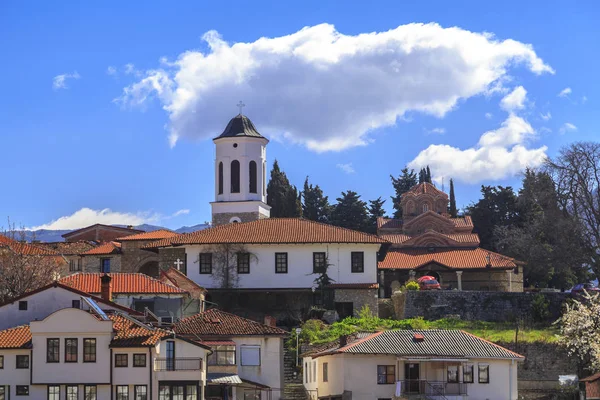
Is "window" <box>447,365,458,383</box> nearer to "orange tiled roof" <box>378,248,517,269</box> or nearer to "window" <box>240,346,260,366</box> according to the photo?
"window" <box>240,346,260,366</box>

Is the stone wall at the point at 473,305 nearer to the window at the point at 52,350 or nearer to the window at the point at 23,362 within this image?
the window at the point at 52,350

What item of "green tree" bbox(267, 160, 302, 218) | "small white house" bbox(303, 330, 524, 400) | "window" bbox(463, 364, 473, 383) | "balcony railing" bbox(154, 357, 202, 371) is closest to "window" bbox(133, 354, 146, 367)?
"balcony railing" bbox(154, 357, 202, 371)

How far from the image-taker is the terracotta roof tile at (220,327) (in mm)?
48594

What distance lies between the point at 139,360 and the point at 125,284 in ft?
37.2

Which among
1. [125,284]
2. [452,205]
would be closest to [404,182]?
[452,205]

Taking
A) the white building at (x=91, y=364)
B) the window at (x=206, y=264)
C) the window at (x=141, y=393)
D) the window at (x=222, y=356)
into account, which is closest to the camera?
the window at (x=141, y=393)

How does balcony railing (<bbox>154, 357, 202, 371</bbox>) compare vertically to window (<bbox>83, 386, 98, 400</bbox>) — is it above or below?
above

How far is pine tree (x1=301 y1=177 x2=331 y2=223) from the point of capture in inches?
3989

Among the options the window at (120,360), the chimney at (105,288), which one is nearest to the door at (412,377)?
the window at (120,360)

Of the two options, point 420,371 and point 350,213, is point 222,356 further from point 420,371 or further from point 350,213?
point 350,213

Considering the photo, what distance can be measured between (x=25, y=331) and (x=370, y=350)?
44.5 ft

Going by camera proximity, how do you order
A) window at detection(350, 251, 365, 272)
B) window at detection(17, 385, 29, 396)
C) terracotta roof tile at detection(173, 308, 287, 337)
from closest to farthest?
1. window at detection(17, 385, 29, 396)
2. terracotta roof tile at detection(173, 308, 287, 337)
3. window at detection(350, 251, 365, 272)

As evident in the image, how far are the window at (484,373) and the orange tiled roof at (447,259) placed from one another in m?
24.3

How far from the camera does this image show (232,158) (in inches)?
3071
